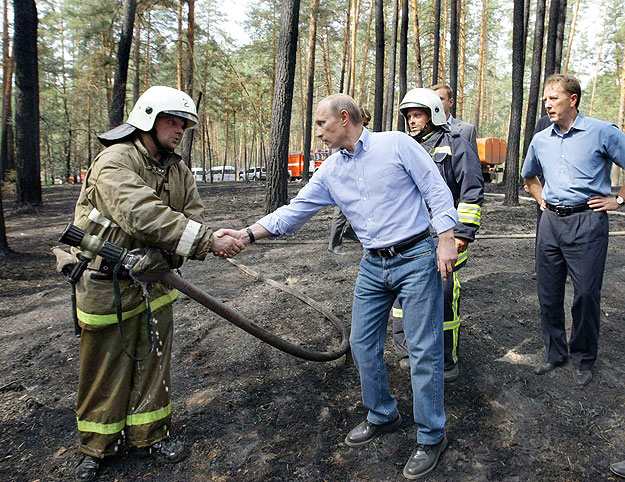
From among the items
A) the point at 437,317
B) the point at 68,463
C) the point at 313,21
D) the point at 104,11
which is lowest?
the point at 68,463

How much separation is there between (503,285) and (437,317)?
13.2 feet

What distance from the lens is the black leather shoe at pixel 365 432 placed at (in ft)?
9.93

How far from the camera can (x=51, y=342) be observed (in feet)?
15.3

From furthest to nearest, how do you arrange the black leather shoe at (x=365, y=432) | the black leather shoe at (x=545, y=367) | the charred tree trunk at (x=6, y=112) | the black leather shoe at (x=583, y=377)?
the charred tree trunk at (x=6, y=112) → the black leather shoe at (x=545, y=367) → the black leather shoe at (x=583, y=377) → the black leather shoe at (x=365, y=432)

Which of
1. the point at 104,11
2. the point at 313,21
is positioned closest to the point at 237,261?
the point at 104,11

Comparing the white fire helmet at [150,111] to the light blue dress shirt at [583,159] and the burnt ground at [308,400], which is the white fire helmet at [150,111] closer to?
the burnt ground at [308,400]

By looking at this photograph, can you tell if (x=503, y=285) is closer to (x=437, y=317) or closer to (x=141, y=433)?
(x=437, y=317)

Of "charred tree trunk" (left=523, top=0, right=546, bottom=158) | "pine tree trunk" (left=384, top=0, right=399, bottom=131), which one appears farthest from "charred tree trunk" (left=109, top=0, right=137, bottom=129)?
"charred tree trunk" (left=523, top=0, right=546, bottom=158)

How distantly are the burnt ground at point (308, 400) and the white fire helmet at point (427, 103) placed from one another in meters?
2.17

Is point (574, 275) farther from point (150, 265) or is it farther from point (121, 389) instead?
point (121, 389)

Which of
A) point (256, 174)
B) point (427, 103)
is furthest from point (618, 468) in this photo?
point (256, 174)

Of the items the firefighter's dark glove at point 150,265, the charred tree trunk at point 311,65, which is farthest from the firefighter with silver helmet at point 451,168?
the charred tree trunk at point 311,65

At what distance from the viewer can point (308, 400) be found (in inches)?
140

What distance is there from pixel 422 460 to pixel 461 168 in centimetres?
219
